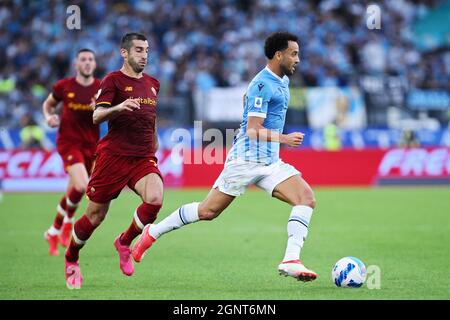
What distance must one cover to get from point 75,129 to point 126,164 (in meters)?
3.63

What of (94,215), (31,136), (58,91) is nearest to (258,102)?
(94,215)

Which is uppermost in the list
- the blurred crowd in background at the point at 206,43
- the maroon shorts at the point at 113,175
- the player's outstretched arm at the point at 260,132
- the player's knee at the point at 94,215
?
the blurred crowd in background at the point at 206,43

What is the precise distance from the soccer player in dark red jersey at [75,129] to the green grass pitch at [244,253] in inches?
24.4

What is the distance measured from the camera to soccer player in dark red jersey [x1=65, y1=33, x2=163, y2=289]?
29.4 feet

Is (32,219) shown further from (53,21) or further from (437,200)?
(53,21)

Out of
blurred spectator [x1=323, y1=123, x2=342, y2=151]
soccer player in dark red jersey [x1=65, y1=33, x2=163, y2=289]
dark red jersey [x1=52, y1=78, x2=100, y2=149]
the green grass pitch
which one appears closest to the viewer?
the green grass pitch

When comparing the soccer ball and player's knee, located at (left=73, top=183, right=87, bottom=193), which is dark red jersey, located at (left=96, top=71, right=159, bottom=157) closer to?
the soccer ball

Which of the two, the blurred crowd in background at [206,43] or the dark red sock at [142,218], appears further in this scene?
the blurred crowd in background at [206,43]

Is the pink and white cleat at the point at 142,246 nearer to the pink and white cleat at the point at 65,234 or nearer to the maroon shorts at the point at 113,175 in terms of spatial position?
the maroon shorts at the point at 113,175

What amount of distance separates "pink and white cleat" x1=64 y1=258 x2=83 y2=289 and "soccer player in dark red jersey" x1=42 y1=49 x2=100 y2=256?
10.4 feet

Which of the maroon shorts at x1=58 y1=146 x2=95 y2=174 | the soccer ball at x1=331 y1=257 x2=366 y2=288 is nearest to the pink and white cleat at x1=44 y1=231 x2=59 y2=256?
the maroon shorts at x1=58 y1=146 x2=95 y2=174

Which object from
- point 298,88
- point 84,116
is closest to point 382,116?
point 298,88

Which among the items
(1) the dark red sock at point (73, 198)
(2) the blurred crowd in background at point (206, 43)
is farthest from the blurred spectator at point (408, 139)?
(1) the dark red sock at point (73, 198)

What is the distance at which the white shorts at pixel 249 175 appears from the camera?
29.1 ft
